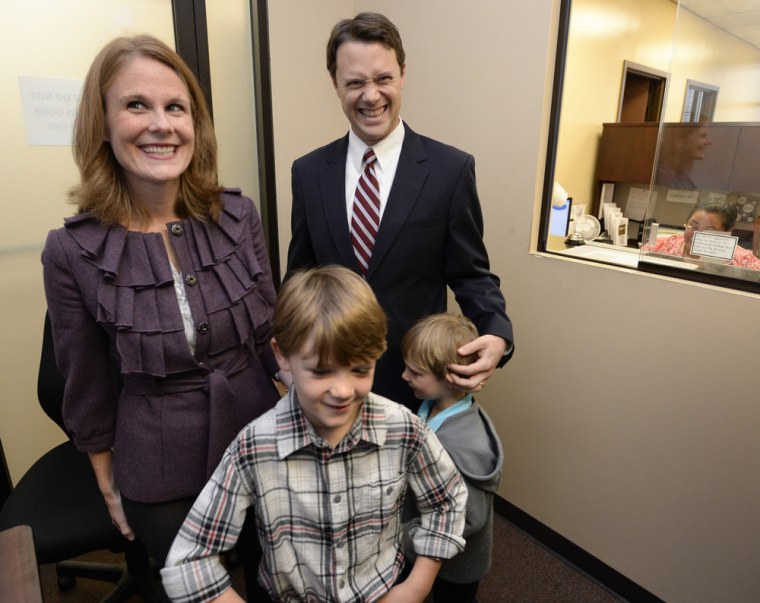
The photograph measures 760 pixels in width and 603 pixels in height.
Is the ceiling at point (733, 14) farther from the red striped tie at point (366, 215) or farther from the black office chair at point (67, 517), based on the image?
the black office chair at point (67, 517)

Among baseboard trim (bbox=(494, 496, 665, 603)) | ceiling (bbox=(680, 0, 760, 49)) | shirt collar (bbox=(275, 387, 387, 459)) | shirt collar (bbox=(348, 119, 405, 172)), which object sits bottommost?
baseboard trim (bbox=(494, 496, 665, 603))

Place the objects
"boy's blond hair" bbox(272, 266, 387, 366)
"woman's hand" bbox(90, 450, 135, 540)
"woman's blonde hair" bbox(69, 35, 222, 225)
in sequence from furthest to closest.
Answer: "woman's hand" bbox(90, 450, 135, 540), "woman's blonde hair" bbox(69, 35, 222, 225), "boy's blond hair" bbox(272, 266, 387, 366)

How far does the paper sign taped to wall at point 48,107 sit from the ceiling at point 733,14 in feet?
7.26

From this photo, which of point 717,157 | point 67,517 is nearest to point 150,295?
point 67,517

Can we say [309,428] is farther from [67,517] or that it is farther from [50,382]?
[50,382]

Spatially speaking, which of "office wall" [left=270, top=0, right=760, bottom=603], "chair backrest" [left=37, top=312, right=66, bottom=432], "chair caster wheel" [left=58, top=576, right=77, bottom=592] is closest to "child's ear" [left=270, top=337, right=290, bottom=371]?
"chair backrest" [left=37, top=312, right=66, bottom=432]

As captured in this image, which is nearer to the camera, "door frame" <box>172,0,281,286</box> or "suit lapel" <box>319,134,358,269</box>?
"suit lapel" <box>319,134,358,269</box>

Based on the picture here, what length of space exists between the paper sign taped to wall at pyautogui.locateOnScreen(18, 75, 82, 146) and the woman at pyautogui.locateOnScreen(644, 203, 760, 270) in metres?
2.19

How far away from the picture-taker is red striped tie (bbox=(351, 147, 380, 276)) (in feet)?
4.44

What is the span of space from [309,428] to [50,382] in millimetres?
1229

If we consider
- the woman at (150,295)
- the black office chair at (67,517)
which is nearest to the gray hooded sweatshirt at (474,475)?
the woman at (150,295)

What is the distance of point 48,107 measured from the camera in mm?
2008

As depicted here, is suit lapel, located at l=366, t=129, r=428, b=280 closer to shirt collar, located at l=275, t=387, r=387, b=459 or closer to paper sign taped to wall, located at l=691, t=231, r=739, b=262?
shirt collar, located at l=275, t=387, r=387, b=459

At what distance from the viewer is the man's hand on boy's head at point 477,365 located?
122 centimetres
